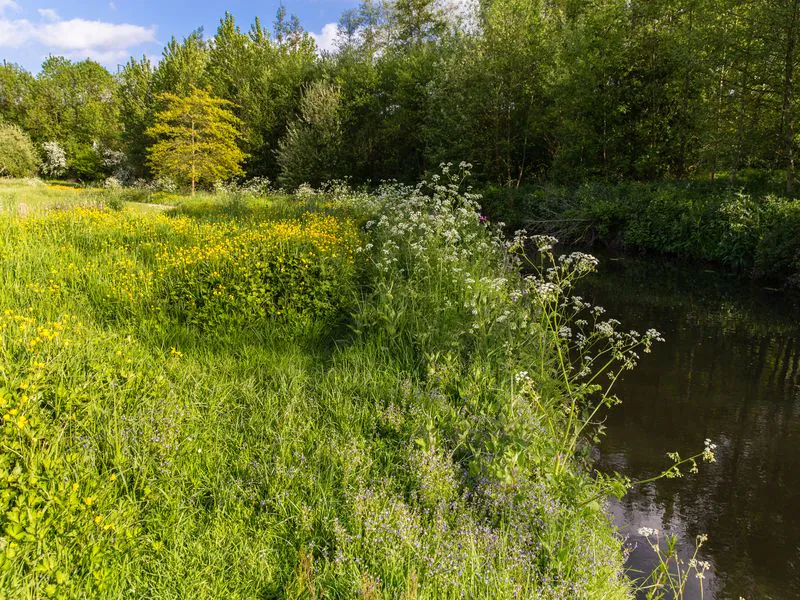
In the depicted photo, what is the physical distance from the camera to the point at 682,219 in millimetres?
15008

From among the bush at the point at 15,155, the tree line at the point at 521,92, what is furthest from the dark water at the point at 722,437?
the bush at the point at 15,155

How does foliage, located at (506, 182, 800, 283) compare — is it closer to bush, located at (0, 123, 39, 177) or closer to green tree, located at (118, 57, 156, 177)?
green tree, located at (118, 57, 156, 177)

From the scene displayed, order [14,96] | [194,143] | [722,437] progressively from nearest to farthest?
1. [722,437]
2. [194,143]
3. [14,96]

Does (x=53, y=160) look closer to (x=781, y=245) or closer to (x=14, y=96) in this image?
(x=14, y=96)

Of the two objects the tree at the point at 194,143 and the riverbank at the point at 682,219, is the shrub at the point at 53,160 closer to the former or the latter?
the tree at the point at 194,143

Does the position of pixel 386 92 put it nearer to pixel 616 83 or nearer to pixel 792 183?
pixel 616 83

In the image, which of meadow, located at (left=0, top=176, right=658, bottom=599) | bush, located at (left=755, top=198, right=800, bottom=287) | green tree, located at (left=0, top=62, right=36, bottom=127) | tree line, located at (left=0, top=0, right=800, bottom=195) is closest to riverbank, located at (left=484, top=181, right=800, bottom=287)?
bush, located at (left=755, top=198, right=800, bottom=287)

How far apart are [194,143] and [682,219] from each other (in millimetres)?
20470

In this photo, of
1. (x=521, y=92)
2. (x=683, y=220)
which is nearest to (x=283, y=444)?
(x=683, y=220)

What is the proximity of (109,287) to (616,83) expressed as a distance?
21767 mm

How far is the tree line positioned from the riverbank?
2152mm

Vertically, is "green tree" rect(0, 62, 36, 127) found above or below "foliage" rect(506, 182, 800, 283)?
above

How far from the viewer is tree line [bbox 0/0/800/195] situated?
1577cm

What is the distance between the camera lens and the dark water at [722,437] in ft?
12.1
